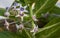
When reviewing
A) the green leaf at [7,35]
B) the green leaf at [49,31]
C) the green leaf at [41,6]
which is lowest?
A: the green leaf at [49,31]

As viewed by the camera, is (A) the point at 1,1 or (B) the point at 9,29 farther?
(A) the point at 1,1

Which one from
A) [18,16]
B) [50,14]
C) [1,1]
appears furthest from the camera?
[1,1]

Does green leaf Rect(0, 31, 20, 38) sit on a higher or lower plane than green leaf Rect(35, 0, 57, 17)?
lower

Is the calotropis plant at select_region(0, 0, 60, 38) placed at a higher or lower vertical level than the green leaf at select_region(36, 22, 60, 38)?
higher

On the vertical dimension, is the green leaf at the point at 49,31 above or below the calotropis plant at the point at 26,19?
below

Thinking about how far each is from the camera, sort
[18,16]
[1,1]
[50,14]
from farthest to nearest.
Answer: [1,1] < [50,14] < [18,16]

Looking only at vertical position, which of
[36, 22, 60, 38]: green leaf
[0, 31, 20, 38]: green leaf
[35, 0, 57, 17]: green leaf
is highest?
[35, 0, 57, 17]: green leaf

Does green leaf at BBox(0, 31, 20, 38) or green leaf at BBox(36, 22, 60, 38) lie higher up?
green leaf at BBox(0, 31, 20, 38)

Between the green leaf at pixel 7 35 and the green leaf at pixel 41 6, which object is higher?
the green leaf at pixel 41 6

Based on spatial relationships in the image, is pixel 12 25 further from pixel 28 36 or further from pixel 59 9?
pixel 59 9

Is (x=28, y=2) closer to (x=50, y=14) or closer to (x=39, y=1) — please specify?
(x=39, y=1)

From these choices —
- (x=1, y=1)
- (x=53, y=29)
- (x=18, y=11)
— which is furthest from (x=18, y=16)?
(x=1, y=1)
